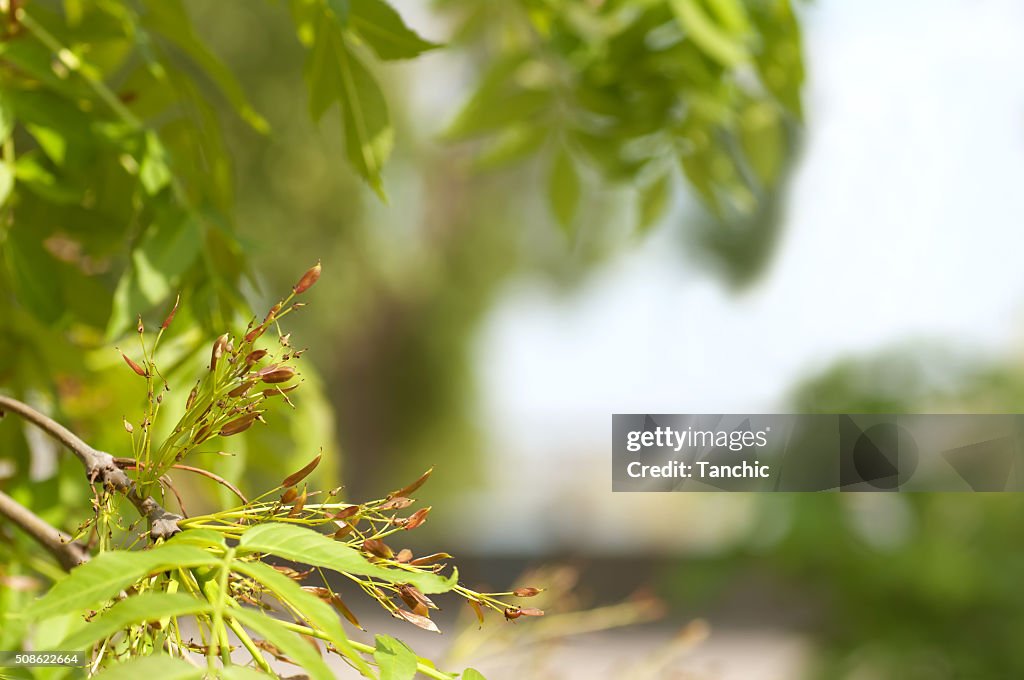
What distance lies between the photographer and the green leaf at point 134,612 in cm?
19

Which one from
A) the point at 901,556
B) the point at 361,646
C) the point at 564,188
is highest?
the point at 564,188

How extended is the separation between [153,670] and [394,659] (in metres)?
0.06

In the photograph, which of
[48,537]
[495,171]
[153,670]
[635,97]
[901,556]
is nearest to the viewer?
[153,670]

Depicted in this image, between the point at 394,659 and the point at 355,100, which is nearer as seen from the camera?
the point at 394,659

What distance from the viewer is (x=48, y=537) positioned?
0.33m

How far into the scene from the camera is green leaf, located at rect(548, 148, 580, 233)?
63 cm

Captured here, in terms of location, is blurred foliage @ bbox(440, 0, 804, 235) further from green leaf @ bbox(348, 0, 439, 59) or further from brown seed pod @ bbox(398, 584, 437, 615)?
brown seed pod @ bbox(398, 584, 437, 615)

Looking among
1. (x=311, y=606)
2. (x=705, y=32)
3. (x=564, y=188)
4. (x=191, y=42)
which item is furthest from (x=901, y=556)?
(x=311, y=606)

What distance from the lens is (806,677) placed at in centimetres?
206

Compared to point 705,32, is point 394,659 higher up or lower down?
lower down

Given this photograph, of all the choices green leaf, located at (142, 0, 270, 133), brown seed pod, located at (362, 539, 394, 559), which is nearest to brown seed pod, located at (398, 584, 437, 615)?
brown seed pod, located at (362, 539, 394, 559)

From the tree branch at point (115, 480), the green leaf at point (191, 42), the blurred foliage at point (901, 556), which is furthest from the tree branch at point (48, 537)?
the blurred foliage at point (901, 556)

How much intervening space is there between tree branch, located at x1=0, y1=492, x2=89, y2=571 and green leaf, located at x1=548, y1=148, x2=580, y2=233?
15.0 inches

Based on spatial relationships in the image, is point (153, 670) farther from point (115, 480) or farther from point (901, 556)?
point (901, 556)
